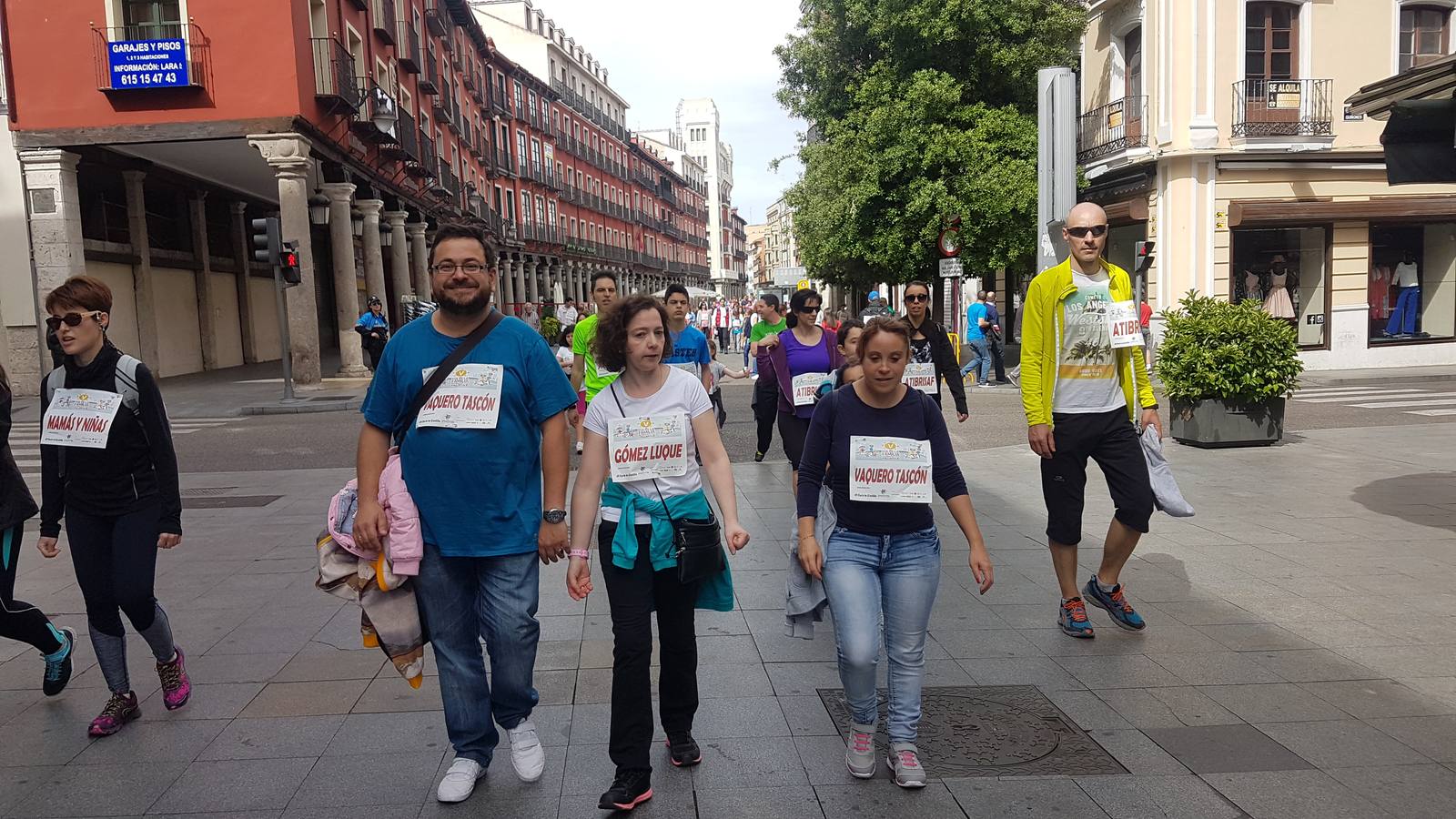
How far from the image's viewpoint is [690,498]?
3.43 meters

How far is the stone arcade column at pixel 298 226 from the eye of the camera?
768 inches

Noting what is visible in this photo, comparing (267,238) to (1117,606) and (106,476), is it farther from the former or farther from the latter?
(1117,606)

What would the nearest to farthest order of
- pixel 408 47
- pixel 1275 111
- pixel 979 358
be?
pixel 979 358, pixel 1275 111, pixel 408 47

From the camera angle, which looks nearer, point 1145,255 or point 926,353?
point 926,353

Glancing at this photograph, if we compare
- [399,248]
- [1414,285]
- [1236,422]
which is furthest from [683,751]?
[399,248]

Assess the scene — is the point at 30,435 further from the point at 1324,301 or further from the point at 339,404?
the point at 1324,301

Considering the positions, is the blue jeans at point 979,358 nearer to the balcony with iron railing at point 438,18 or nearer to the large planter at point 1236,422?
the large planter at point 1236,422

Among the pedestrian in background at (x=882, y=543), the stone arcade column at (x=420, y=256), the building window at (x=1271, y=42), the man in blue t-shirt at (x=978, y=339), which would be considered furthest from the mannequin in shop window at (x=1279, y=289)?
the stone arcade column at (x=420, y=256)

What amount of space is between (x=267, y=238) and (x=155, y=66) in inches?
194

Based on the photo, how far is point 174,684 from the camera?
4211 mm

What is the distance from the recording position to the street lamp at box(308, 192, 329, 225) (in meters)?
21.1

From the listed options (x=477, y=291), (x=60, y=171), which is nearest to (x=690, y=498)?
(x=477, y=291)

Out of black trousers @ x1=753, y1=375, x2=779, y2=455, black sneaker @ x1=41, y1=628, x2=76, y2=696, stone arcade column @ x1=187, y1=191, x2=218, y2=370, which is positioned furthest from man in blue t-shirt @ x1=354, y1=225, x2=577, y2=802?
stone arcade column @ x1=187, y1=191, x2=218, y2=370

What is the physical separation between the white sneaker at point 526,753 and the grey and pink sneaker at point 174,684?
1606mm
